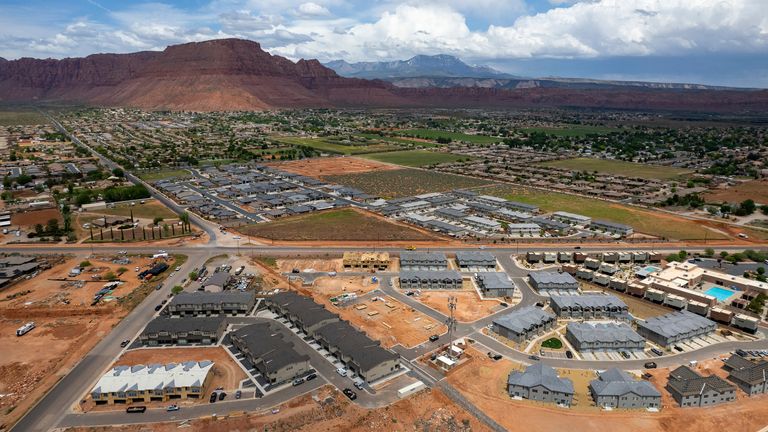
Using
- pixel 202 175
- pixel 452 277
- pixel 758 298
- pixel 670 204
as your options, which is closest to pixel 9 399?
pixel 452 277

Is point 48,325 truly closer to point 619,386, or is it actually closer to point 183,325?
point 183,325

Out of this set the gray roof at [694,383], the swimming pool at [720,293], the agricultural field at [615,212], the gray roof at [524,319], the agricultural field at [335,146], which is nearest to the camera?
the gray roof at [694,383]

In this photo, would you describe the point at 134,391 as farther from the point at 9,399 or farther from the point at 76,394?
the point at 9,399

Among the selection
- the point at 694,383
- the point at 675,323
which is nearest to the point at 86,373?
the point at 694,383

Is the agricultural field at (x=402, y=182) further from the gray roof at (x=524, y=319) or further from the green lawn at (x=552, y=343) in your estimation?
the green lawn at (x=552, y=343)

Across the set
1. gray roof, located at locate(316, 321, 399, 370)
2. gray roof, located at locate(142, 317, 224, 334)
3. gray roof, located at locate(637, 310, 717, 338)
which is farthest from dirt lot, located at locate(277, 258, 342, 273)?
gray roof, located at locate(637, 310, 717, 338)

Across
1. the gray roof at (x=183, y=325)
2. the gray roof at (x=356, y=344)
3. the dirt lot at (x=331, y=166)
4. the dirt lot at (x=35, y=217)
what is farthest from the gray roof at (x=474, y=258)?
the dirt lot at (x=35, y=217)

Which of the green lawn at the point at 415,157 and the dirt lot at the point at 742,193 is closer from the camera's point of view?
the dirt lot at the point at 742,193
